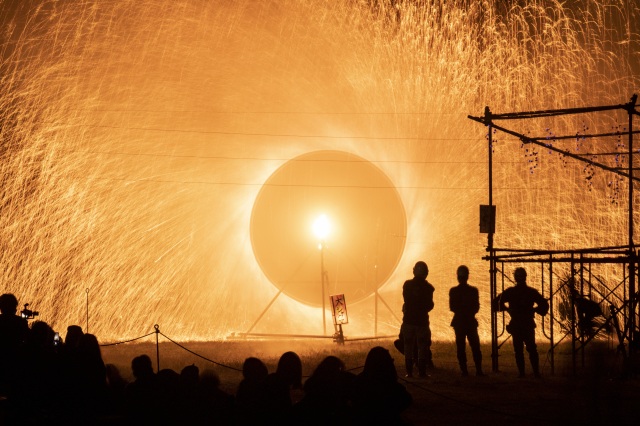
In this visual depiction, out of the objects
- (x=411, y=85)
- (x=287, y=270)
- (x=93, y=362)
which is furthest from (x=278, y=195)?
(x=93, y=362)

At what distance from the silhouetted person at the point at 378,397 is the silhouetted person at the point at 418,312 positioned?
6372 millimetres

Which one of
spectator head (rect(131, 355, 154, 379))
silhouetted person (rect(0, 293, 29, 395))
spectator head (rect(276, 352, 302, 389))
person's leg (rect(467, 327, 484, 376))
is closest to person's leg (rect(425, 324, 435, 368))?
person's leg (rect(467, 327, 484, 376))

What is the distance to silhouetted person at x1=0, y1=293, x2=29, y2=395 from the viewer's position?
10.1 metres

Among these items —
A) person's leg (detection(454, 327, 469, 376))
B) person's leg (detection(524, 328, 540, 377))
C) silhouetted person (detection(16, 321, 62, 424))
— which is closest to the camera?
silhouetted person (detection(16, 321, 62, 424))

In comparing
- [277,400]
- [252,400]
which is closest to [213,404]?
[252,400]

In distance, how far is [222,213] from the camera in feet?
103

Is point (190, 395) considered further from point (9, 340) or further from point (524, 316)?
point (524, 316)

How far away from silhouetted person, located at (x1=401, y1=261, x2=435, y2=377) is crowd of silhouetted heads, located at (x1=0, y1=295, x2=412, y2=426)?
18.9 feet

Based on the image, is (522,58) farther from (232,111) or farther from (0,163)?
(0,163)

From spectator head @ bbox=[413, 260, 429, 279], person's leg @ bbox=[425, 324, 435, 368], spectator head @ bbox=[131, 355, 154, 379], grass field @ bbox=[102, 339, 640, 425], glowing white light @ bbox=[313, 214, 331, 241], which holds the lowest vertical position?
grass field @ bbox=[102, 339, 640, 425]

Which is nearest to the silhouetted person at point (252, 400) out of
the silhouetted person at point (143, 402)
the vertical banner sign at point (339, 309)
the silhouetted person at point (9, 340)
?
the silhouetted person at point (143, 402)

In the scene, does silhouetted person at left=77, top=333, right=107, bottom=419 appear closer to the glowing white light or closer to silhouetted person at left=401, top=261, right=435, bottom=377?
silhouetted person at left=401, top=261, right=435, bottom=377

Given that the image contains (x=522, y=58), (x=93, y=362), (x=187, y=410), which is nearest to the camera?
(x=187, y=410)

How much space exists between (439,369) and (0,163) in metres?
17.4
